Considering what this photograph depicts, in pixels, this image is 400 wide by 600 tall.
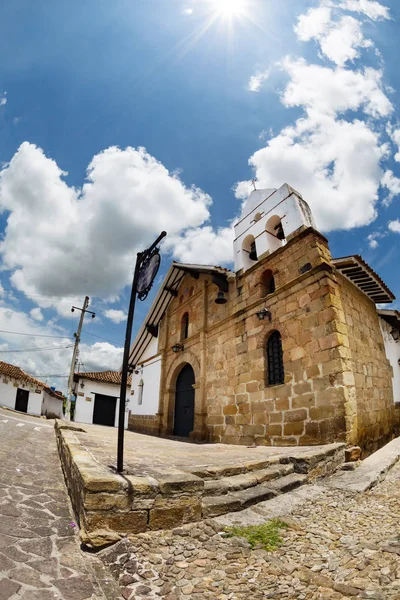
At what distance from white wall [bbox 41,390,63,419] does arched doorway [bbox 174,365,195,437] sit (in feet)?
72.0

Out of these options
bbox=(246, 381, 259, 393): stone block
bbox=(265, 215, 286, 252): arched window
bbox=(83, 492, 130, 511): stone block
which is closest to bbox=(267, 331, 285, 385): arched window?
bbox=(246, 381, 259, 393): stone block

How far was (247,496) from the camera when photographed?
2922 millimetres

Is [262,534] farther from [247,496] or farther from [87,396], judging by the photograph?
[87,396]

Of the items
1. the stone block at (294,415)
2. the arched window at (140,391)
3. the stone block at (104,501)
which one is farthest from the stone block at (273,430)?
the arched window at (140,391)

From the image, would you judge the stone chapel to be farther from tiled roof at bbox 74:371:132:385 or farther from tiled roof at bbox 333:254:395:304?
tiled roof at bbox 74:371:132:385

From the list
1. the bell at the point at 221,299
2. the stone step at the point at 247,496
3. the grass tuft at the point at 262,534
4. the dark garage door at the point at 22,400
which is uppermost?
the bell at the point at 221,299

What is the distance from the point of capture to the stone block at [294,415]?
222 inches

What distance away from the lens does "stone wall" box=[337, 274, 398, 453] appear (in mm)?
Result: 5297

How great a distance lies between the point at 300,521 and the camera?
2645 mm

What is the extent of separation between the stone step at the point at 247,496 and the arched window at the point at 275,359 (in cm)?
297

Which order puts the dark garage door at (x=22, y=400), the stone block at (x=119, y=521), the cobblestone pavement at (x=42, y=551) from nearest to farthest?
the cobblestone pavement at (x=42, y=551) → the stone block at (x=119, y=521) → the dark garage door at (x=22, y=400)

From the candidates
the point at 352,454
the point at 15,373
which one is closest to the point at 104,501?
the point at 352,454

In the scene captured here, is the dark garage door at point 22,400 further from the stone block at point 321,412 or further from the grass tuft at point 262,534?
the grass tuft at point 262,534

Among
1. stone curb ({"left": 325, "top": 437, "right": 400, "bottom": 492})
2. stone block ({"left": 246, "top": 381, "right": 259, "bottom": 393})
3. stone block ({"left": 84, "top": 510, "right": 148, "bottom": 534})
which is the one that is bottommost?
stone curb ({"left": 325, "top": 437, "right": 400, "bottom": 492})
